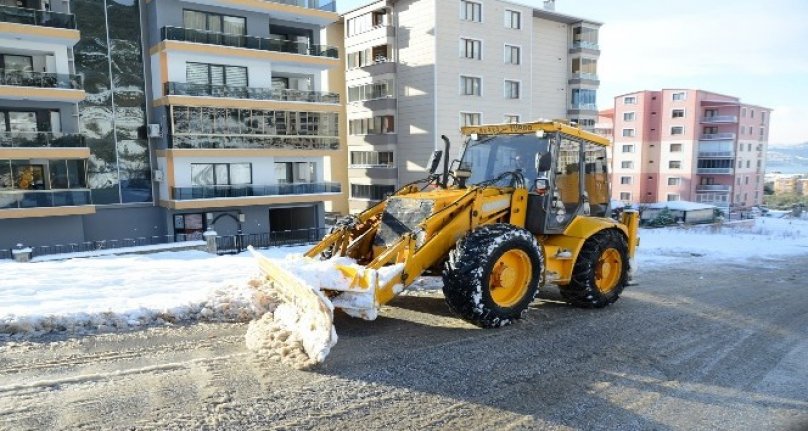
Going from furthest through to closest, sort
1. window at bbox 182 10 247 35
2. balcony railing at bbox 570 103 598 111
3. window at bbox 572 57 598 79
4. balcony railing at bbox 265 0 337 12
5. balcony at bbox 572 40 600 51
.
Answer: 1. balcony railing at bbox 570 103 598 111
2. window at bbox 572 57 598 79
3. balcony at bbox 572 40 600 51
4. balcony railing at bbox 265 0 337 12
5. window at bbox 182 10 247 35

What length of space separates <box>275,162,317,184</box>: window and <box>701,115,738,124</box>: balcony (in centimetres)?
5098

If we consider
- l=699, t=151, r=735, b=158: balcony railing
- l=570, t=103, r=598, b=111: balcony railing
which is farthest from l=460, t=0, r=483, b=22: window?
l=699, t=151, r=735, b=158: balcony railing

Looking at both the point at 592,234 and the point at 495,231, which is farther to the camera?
the point at 592,234

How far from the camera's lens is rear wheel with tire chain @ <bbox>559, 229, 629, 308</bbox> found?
26.2ft

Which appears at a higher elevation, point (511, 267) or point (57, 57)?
point (57, 57)

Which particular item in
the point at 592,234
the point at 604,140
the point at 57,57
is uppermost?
the point at 57,57

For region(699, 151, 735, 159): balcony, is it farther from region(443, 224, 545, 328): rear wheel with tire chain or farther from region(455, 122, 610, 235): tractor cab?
region(443, 224, 545, 328): rear wheel with tire chain

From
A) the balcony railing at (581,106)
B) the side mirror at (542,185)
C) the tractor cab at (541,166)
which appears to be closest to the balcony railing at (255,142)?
the tractor cab at (541,166)

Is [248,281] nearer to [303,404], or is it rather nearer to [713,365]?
[303,404]

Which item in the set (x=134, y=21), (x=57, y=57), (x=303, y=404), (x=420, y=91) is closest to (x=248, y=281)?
(x=303, y=404)

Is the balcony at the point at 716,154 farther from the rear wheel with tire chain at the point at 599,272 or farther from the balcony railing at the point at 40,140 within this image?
the balcony railing at the point at 40,140

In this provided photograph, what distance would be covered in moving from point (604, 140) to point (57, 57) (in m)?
22.4

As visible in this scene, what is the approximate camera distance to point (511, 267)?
7.11 m

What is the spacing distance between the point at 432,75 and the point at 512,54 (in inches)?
275
